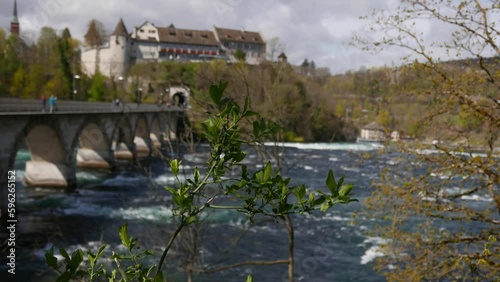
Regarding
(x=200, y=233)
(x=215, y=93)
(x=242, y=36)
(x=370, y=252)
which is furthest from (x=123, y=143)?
(x=242, y=36)

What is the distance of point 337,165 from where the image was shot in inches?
1626

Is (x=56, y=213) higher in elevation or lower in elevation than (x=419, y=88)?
lower

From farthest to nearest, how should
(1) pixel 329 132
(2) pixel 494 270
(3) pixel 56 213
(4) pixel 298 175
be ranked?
(1) pixel 329 132, (4) pixel 298 175, (3) pixel 56 213, (2) pixel 494 270

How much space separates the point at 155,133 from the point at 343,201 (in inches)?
2629

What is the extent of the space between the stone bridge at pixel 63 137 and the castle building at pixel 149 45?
45312mm

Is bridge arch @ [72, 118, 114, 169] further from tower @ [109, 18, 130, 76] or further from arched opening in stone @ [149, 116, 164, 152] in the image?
tower @ [109, 18, 130, 76]

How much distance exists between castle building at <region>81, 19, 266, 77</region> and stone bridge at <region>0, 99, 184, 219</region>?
45.3m

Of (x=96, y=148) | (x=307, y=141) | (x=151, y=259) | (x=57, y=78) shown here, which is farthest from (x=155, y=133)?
(x=151, y=259)

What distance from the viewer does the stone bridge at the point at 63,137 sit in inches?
927

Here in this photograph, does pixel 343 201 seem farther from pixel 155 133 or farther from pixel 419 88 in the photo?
pixel 155 133

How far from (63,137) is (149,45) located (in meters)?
68.6

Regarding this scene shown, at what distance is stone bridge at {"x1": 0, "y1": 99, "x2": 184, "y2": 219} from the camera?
23547 millimetres

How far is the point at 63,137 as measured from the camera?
104ft

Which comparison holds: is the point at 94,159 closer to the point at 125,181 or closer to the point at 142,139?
the point at 125,181
